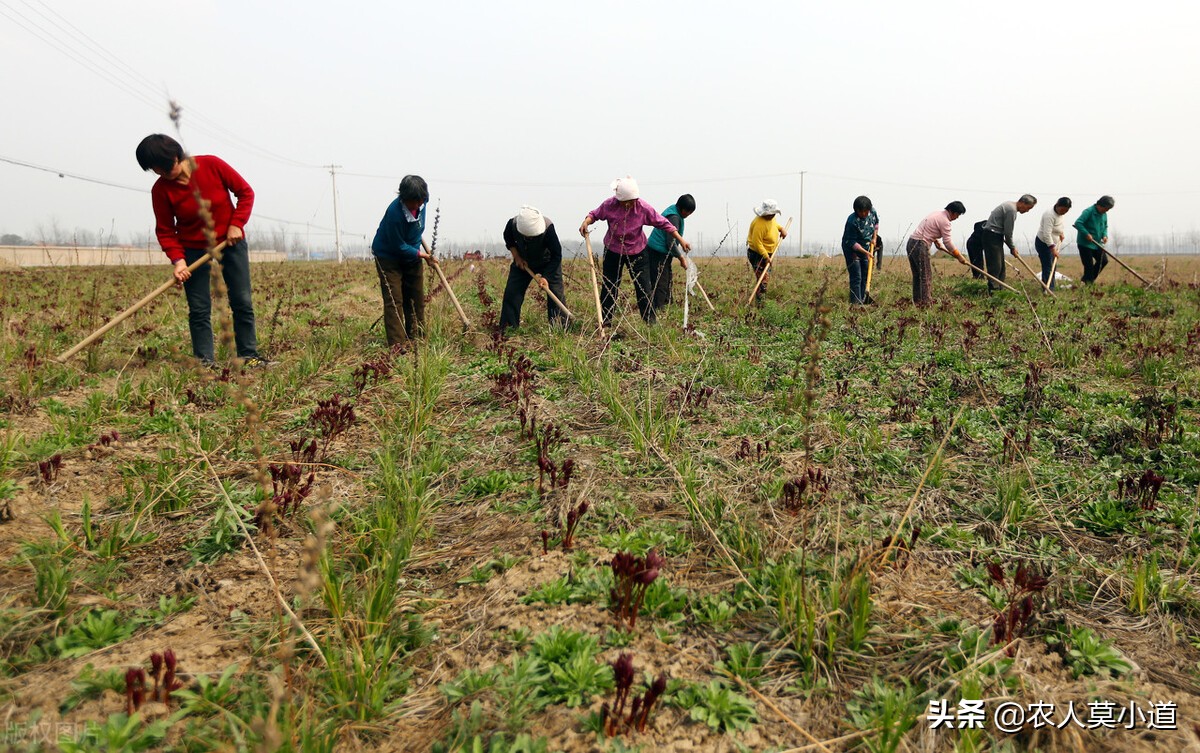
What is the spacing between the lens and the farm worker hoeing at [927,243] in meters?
9.63

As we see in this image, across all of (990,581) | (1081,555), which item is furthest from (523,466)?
(1081,555)

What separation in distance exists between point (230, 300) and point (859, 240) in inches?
345

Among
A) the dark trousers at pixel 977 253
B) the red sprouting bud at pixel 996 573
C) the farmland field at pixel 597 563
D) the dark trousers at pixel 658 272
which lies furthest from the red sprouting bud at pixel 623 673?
the dark trousers at pixel 977 253

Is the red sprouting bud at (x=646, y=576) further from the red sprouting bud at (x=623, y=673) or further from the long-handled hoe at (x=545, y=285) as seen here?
the long-handled hoe at (x=545, y=285)

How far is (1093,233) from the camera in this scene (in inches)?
449

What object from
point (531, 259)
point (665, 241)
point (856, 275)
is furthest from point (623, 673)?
point (856, 275)

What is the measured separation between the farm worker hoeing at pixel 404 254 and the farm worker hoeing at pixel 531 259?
1087 millimetres

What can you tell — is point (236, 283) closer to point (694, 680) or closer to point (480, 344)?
point (480, 344)

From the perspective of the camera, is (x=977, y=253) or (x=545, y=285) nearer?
(x=545, y=285)

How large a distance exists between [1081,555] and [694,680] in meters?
1.83

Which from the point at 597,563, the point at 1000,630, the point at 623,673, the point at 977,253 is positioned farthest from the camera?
the point at 977,253

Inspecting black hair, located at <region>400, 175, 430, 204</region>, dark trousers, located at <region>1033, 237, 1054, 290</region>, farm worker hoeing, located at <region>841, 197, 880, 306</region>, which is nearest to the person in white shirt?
dark trousers, located at <region>1033, 237, 1054, 290</region>

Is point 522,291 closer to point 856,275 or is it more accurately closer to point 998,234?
point 856,275

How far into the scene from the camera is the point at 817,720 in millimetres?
1774
